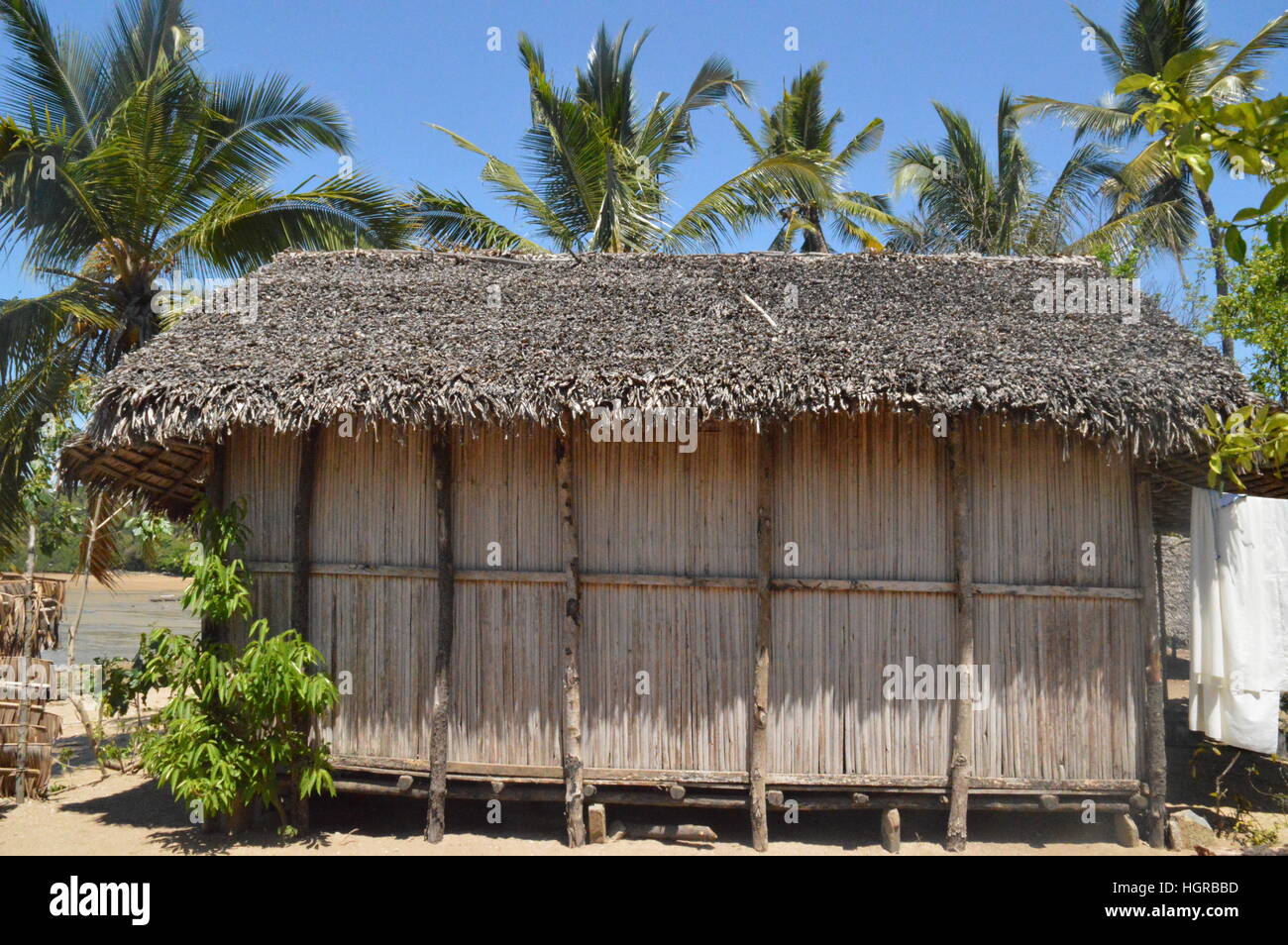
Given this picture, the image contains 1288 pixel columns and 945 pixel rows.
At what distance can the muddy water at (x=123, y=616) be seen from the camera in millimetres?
17359

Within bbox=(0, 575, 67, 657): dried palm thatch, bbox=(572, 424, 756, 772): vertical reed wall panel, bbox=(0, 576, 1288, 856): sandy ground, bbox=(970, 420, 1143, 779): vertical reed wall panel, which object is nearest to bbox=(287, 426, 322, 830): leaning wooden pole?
bbox=(0, 576, 1288, 856): sandy ground

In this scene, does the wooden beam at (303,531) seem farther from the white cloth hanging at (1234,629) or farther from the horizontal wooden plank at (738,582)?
the white cloth hanging at (1234,629)

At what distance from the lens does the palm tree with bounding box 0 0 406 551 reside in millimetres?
8984

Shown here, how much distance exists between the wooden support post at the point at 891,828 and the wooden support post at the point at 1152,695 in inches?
66.7

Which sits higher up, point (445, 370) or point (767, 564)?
point (445, 370)

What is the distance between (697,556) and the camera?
6180mm

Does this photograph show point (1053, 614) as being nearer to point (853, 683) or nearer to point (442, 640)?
point (853, 683)

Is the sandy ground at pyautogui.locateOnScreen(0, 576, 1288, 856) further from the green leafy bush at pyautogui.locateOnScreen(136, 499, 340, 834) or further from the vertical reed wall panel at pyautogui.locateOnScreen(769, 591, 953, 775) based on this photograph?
the vertical reed wall panel at pyautogui.locateOnScreen(769, 591, 953, 775)

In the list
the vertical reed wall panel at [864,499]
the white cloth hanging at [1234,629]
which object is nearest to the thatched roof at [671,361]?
the vertical reed wall panel at [864,499]

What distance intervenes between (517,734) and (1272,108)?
17.7 ft

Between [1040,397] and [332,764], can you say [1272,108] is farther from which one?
[332,764]

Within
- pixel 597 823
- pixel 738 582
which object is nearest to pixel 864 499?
pixel 738 582

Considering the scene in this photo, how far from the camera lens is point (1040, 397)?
5.48 m
